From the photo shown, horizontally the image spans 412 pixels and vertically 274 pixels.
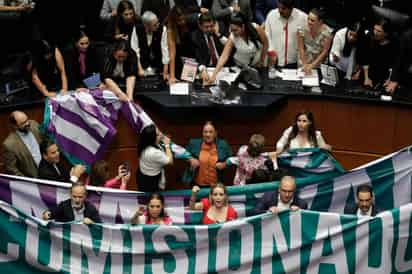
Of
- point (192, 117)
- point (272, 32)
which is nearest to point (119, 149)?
point (192, 117)

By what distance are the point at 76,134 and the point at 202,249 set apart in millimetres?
2265

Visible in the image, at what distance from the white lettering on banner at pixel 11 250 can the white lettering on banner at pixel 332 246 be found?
210 cm

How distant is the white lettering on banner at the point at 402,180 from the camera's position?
7.61 meters

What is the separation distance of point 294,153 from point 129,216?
5.03 feet

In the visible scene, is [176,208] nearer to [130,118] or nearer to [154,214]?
[154,214]

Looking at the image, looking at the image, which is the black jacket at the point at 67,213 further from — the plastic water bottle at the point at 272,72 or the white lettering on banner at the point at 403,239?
the plastic water bottle at the point at 272,72

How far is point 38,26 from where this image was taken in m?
9.25

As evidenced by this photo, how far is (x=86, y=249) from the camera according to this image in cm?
682

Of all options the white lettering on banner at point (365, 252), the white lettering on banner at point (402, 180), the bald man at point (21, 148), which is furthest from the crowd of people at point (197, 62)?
the white lettering on banner at point (365, 252)

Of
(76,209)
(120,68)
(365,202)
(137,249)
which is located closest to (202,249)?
(137,249)

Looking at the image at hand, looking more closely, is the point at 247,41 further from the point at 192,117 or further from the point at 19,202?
the point at 19,202

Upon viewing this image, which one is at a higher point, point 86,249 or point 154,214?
point 154,214

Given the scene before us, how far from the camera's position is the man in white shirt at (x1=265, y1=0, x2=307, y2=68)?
9.24 m

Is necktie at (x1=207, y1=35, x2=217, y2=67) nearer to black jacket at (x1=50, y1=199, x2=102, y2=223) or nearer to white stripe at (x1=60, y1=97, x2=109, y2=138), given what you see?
white stripe at (x1=60, y1=97, x2=109, y2=138)
